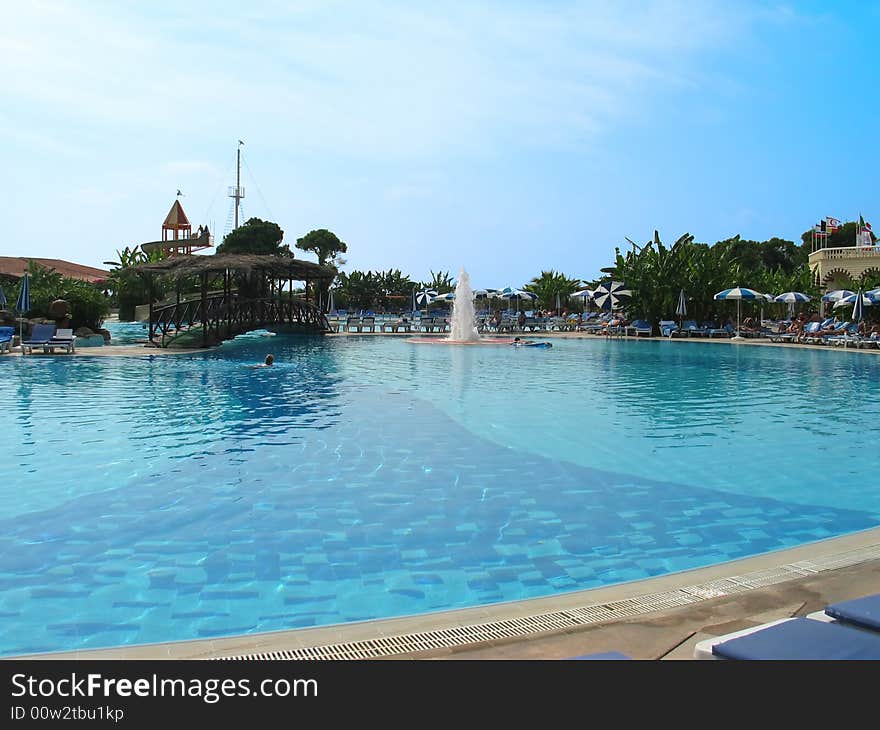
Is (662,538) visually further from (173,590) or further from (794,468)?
(173,590)

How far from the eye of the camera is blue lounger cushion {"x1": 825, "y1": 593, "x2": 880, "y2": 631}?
3166 mm

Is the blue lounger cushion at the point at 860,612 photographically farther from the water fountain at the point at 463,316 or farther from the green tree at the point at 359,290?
the green tree at the point at 359,290

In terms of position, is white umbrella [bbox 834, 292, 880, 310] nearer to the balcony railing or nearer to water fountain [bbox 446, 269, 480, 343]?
water fountain [bbox 446, 269, 480, 343]

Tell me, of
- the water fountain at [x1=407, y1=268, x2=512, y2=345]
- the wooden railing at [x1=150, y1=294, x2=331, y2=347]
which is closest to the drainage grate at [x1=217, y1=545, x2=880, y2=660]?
the wooden railing at [x1=150, y1=294, x2=331, y2=347]

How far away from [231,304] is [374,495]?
23.2 metres

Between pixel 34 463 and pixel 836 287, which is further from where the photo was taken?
pixel 836 287

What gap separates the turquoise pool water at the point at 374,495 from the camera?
514 centimetres

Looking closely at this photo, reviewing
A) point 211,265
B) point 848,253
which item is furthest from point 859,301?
point 211,265

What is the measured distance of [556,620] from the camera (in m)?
3.90

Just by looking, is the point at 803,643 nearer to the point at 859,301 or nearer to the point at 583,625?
the point at 583,625

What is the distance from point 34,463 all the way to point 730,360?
2011 centimetres

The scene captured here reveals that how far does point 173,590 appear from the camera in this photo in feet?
16.9
